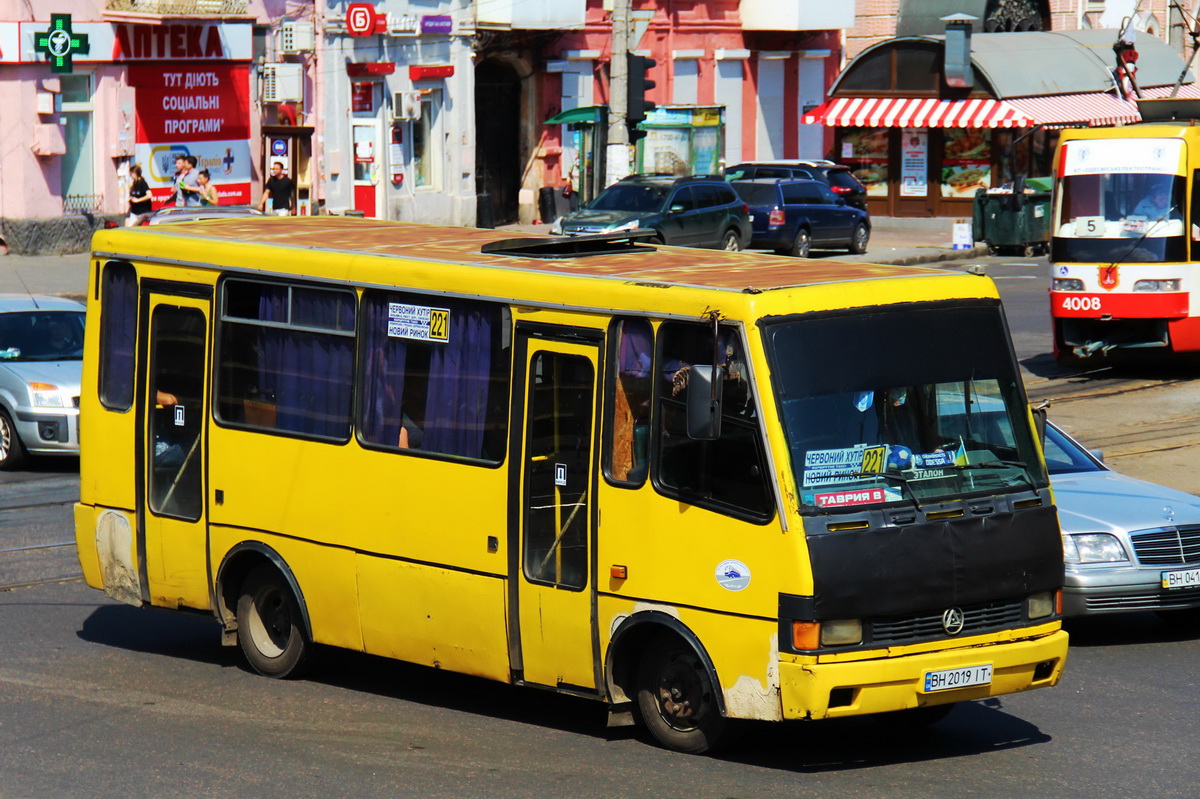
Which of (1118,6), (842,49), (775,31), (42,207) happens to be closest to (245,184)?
(42,207)

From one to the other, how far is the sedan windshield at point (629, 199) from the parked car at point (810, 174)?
6.85m

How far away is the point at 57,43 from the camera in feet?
98.3

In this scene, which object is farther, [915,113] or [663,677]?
[915,113]

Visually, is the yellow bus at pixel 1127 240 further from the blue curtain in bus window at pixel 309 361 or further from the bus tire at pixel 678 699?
the bus tire at pixel 678 699

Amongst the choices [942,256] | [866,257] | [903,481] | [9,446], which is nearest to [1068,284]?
A: [9,446]

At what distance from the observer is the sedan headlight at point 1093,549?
10.6 meters

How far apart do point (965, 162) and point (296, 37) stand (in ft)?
59.4

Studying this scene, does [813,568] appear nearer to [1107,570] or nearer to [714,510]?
[714,510]

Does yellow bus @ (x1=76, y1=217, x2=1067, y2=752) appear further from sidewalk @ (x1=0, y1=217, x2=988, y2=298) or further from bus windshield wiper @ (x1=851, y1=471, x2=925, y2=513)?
sidewalk @ (x1=0, y1=217, x2=988, y2=298)

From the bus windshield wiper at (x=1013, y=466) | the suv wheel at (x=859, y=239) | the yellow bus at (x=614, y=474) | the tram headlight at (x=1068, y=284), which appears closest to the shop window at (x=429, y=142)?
the suv wheel at (x=859, y=239)

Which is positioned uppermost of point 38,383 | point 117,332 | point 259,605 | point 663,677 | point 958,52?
point 958,52

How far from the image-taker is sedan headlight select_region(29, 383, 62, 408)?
16.5 m

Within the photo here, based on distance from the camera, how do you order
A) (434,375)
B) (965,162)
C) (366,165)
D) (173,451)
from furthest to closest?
1. (965,162)
2. (366,165)
3. (173,451)
4. (434,375)

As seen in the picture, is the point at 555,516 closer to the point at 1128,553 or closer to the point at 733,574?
the point at 733,574
